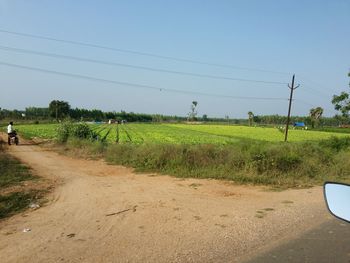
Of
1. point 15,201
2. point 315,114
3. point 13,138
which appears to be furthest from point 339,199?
point 315,114

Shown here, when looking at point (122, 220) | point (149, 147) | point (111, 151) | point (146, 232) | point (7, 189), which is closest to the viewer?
point (146, 232)

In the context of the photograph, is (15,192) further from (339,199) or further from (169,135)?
(169,135)

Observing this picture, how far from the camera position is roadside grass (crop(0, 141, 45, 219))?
28.0 feet

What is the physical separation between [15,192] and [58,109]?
79778mm

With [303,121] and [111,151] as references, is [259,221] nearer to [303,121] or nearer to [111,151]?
[111,151]

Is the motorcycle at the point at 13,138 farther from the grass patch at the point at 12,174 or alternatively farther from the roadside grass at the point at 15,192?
the roadside grass at the point at 15,192

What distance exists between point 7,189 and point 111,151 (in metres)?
8.09

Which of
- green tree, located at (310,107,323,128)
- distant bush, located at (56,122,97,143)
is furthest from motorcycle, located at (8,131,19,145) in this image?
green tree, located at (310,107,323,128)

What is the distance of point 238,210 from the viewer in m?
8.55

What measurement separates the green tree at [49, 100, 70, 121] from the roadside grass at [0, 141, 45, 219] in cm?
7482

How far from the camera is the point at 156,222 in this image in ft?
24.2

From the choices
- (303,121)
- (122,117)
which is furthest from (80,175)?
(303,121)

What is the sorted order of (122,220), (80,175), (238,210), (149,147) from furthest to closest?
(149,147) < (80,175) < (238,210) < (122,220)

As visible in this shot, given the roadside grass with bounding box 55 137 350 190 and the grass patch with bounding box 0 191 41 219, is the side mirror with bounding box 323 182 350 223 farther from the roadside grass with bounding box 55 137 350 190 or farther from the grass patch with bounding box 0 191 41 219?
the roadside grass with bounding box 55 137 350 190
